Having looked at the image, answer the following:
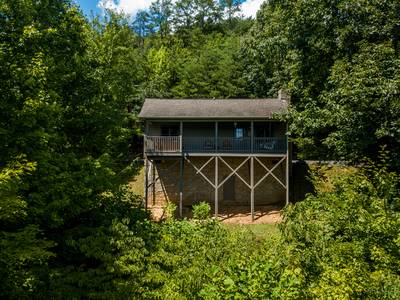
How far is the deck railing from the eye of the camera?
21.4 meters

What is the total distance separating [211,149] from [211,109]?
2.50 metres

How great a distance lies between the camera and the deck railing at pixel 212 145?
70.2 feet

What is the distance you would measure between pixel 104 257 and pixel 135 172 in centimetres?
1937

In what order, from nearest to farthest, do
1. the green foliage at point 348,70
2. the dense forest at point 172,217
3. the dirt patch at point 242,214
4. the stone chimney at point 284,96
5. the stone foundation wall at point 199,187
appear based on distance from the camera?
the dense forest at point 172,217 < the green foliage at point 348,70 < the dirt patch at point 242,214 < the stone chimney at point 284,96 < the stone foundation wall at point 199,187

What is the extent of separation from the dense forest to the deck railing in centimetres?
319

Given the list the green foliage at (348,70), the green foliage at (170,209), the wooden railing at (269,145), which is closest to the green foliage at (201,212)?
the green foliage at (170,209)

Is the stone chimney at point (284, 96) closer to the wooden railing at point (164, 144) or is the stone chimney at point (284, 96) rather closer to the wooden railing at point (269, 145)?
the wooden railing at point (269, 145)

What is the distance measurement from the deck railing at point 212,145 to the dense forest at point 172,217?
319 cm

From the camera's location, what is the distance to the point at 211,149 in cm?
2245

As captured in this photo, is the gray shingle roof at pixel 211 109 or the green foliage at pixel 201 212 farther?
the gray shingle roof at pixel 211 109

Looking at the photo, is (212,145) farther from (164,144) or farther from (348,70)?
(348,70)

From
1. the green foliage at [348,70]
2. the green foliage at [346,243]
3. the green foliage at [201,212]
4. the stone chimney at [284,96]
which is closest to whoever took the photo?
the green foliage at [346,243]

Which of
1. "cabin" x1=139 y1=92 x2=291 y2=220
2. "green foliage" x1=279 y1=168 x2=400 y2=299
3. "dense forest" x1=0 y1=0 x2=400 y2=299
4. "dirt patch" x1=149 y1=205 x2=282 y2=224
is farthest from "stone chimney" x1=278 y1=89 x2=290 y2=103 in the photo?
"green foliage" x1=279 y1=168 x2=400 y2=299

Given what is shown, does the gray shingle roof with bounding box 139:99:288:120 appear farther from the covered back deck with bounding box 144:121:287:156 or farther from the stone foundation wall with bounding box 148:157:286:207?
the stone foundation wall with bounding box 148:157:286:207
